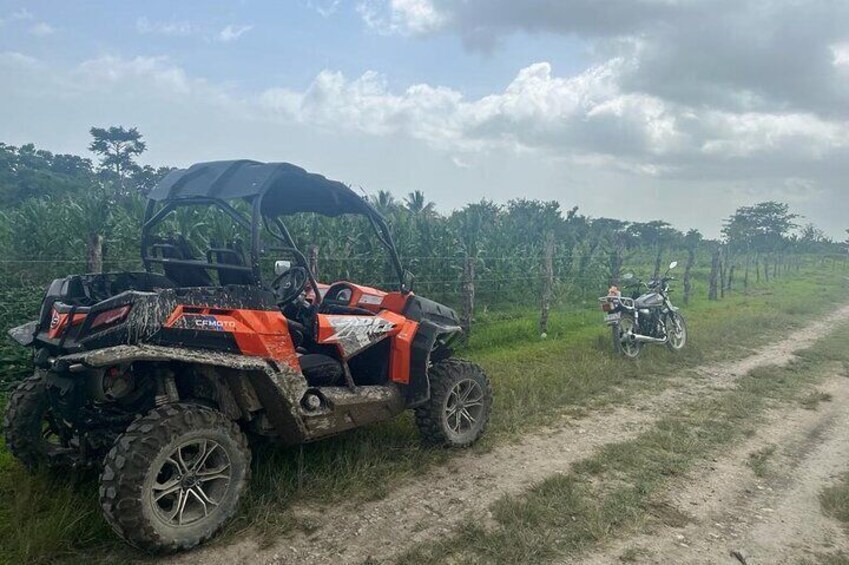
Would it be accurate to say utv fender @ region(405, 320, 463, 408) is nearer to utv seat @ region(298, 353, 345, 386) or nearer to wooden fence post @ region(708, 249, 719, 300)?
utv seat @ region(298, 353, 345, 386)

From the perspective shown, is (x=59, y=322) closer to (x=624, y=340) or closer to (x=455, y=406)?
(x=455, y=406)

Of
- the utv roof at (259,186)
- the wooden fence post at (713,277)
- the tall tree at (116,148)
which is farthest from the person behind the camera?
the tall tree at (116,148)

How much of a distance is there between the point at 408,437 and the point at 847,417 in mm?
4838

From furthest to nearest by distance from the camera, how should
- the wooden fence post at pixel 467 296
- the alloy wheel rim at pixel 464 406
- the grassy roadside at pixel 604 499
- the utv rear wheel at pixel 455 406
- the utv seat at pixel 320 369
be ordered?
the wooden fence post at pixel 467 296 → the alloy wheel rim at pixel 464 406 → the utv rear wheel at pixel 455 406 → the utv seat at pixel 320 369 → the grassy roadside at pixel 604 499

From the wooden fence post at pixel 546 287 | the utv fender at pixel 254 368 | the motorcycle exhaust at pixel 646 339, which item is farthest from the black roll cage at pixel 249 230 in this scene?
the wooden fence post at pixel 546 287

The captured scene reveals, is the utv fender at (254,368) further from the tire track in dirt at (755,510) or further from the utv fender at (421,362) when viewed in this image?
the tire track in dirt at (755,510)

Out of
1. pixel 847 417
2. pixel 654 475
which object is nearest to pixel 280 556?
pixel 654 475

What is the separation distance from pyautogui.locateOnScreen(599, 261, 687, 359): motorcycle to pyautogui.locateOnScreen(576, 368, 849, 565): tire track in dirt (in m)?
3.56

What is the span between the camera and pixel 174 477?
3322 millimetres

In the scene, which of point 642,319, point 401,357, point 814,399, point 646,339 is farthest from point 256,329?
point 642,319

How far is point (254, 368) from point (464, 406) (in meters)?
2.18

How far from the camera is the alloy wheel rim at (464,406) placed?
5.07 m

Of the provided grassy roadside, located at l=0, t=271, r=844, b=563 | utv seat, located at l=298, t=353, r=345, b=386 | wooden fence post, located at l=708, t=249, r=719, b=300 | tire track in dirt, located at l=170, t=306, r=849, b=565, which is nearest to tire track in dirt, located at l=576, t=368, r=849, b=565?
tire track in dirt, located at l=170, t=306, r=849, b=565

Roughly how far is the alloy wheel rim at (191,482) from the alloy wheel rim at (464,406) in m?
2.02
